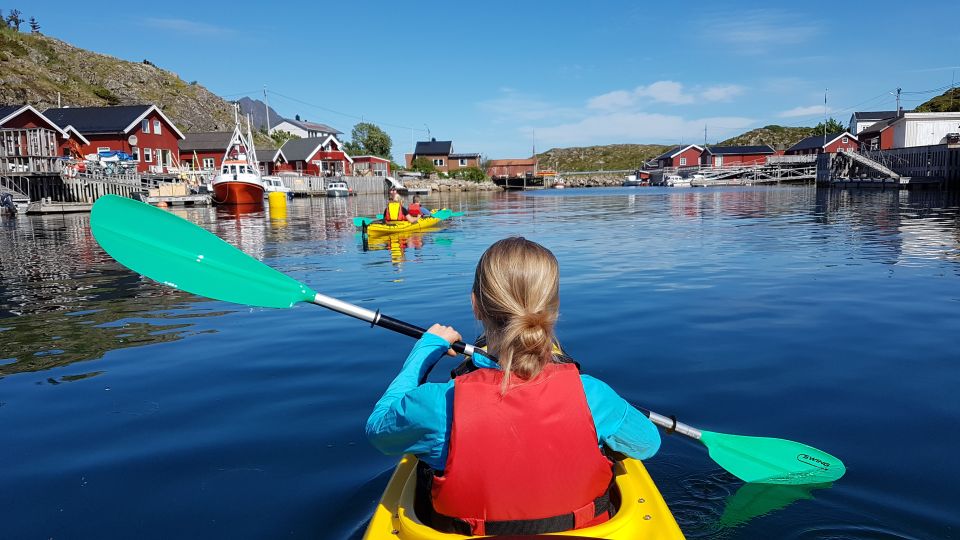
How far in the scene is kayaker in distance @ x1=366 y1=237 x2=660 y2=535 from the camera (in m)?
2.09

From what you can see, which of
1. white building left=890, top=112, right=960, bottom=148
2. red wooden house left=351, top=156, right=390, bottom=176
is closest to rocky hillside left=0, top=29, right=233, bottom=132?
red wooden house left=351, top=156, right=390, bottom=176

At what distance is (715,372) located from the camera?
225 inches

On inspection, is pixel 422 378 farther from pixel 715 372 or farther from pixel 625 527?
pixel 715 372

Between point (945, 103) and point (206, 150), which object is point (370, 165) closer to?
point (206, 150)

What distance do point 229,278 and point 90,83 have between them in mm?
87297

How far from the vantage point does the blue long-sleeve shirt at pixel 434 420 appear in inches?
86.3

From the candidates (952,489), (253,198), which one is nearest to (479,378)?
(952,489)

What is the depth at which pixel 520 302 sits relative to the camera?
7.22 feet

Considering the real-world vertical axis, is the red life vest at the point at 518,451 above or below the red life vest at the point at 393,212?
below

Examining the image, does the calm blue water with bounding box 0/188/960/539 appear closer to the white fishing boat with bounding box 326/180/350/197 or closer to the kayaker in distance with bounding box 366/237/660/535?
the kayaker in distance with bounding box 366/237/660/535

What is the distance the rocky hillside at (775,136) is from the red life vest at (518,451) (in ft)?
461

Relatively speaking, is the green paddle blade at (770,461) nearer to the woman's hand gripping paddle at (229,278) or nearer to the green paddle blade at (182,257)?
the woman's hand gripping paddle at (229,278)

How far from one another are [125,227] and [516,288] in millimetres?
3332

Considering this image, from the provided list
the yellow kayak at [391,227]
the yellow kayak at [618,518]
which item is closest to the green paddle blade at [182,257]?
the yellow kayak at [618,518]
